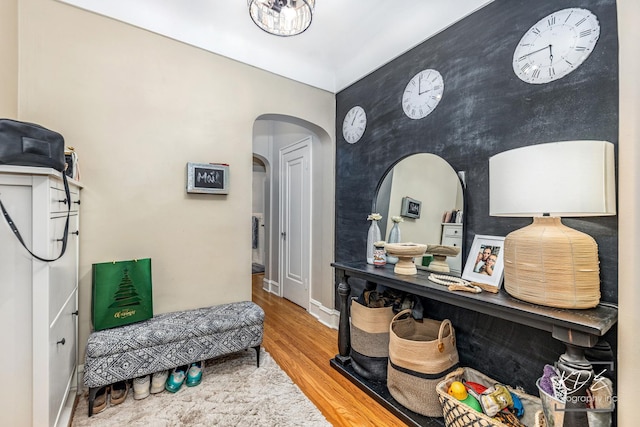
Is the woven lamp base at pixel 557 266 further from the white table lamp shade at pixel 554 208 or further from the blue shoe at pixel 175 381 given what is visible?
the blue shoe at pixel 175 381

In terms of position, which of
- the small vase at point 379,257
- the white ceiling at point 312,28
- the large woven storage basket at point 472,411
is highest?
the white ceiling at point 312,28

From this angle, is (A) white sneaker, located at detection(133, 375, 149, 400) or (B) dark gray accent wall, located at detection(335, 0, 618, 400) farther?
(A) white sneaker, located at detection(133, 375, 149, 400)

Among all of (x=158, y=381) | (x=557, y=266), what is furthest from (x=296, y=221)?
(x=557, y=266)

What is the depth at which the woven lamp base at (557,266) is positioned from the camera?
3.97ft

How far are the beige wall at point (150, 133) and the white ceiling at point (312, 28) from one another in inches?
3.8

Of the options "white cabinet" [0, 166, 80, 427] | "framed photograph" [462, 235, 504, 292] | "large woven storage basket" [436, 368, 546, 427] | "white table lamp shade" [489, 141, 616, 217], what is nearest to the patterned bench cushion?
"white cabinet" [0, 166, 80, 427]

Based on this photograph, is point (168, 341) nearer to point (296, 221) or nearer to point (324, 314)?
point (324, 314)

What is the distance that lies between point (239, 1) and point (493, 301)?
2.62 m

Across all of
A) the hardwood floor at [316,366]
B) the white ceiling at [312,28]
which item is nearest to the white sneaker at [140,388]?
the hardwood floor at [316,366]

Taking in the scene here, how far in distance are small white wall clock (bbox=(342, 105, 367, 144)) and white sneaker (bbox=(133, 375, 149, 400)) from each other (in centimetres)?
265

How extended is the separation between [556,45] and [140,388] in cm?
327

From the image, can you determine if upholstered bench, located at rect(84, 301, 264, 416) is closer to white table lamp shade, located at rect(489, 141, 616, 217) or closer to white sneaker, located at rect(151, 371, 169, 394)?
white sneaker, located at rect(151, 371, 169, 394)

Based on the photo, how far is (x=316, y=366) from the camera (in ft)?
7.49

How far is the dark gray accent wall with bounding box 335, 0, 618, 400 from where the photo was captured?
1341 millimetres
